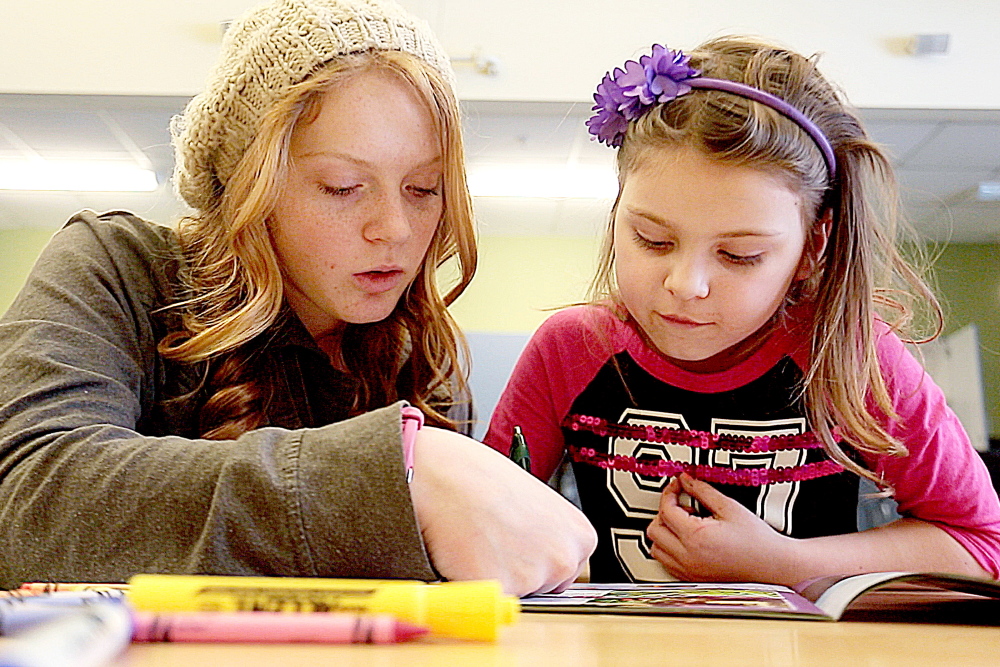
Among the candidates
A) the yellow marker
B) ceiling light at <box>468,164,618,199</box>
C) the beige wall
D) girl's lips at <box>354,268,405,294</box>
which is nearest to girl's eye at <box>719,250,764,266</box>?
girl's lips at <box>354,268,405,294</box>

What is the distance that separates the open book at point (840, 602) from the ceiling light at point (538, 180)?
10.1 ft

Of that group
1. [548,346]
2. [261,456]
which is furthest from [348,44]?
[261,456]

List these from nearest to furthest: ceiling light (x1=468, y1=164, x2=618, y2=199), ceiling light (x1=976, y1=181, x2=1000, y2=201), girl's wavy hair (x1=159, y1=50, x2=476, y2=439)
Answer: girl's wavy hair (x1=159, y1=50, x2=476, y2=439) → ceiling light (x1=468, y1=164, x2=618, y2=199) → ceiling light (x1=976, y1=181, x2=1000, y2=201)

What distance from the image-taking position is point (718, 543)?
94cm

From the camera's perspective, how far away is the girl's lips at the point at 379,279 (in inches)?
37.4

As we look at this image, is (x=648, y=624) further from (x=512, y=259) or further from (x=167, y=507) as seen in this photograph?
(x=512, y=259)

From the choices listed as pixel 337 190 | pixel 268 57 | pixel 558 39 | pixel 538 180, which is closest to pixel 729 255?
pixel 337 190

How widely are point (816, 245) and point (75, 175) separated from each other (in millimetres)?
3438

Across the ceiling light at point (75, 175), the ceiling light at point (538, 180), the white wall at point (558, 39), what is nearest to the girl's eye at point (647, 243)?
the white wall at point (558, 39)

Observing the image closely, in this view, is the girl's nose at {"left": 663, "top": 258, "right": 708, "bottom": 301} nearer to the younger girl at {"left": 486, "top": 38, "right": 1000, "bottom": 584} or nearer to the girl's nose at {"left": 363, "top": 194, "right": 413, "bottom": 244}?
the younger girl at {"left": 486, "top": 38, "right": 1000, "bottom": 584}

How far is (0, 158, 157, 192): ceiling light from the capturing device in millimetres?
→ 3715

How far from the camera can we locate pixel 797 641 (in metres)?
0.42

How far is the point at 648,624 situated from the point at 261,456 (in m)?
0.22

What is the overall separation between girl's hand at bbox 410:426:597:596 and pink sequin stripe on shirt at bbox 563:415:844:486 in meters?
0.49
